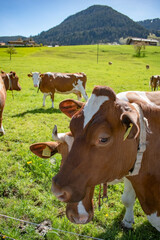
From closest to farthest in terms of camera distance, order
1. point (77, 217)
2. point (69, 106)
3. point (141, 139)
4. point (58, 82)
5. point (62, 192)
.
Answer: point (62, 192)
point (141, 139)
point (77, 217)
point (69, 106)
point (58, 82)

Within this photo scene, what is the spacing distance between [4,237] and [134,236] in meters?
1.99

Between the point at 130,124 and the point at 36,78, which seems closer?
the point at 130,124

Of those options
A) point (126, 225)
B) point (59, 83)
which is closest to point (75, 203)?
point (126, 225)

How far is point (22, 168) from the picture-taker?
15.4ft

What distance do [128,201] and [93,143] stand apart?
2029 millimetres

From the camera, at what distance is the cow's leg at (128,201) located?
123 inches

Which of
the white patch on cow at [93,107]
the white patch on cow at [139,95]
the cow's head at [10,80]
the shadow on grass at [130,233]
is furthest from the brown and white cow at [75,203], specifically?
the cow's head at [10,80]

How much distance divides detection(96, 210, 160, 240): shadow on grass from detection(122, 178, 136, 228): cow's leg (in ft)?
0.36

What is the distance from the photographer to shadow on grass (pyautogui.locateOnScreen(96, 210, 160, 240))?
3080mm

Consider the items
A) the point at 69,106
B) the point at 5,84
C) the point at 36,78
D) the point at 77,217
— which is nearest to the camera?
the point at 77,217

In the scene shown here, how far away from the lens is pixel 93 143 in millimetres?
1667

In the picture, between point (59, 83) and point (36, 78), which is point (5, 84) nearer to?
point (59, 83)

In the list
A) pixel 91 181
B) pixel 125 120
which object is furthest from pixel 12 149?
pixel 125 120

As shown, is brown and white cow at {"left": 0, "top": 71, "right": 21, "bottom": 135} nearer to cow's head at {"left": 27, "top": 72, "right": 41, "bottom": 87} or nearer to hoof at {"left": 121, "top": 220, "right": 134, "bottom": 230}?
cow's head at {"left": 27, "top": 72, "right": 41, "bottom": 87}
